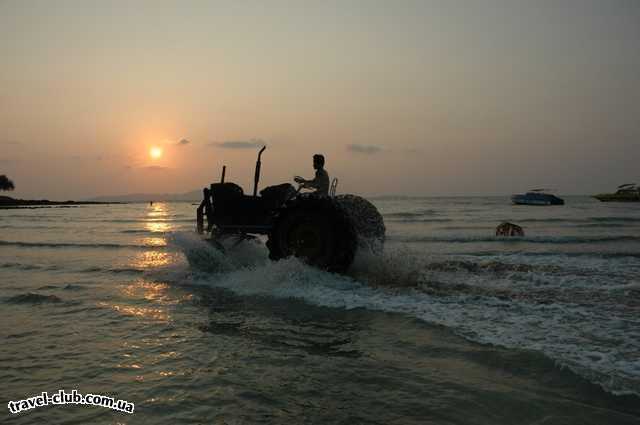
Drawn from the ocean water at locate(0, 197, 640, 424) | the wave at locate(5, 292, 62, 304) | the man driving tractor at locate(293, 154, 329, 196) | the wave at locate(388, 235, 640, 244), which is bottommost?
the wave at locate(5, 292, 62, 304)

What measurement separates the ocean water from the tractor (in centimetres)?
39

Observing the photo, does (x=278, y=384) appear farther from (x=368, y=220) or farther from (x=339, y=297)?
(x=368, y=220)

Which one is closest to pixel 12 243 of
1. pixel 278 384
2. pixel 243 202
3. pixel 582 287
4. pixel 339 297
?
pixel 243 202

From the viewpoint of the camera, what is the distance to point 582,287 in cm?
784

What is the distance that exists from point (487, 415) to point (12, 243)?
20530 mm

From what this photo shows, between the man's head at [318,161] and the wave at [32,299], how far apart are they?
5.15 meters

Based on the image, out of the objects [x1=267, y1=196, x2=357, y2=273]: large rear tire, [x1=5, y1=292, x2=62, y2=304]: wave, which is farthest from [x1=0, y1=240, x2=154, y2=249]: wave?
[x1=267, y1=196, x2=357, y2=273]: large rear tire

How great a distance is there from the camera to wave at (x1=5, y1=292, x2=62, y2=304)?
7.04m

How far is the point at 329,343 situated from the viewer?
484 centimetres

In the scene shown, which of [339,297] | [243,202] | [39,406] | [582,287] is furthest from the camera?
[243,202]

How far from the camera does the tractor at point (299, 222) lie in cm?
809

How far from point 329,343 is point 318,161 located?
193 inches

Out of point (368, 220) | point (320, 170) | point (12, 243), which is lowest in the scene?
point (12, 243)

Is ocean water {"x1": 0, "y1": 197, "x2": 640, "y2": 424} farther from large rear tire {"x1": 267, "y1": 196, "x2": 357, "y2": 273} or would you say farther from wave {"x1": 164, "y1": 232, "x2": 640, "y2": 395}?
large rear tire {"x1": 267, "y1": 196, "x2": 357, "y2": 273}
